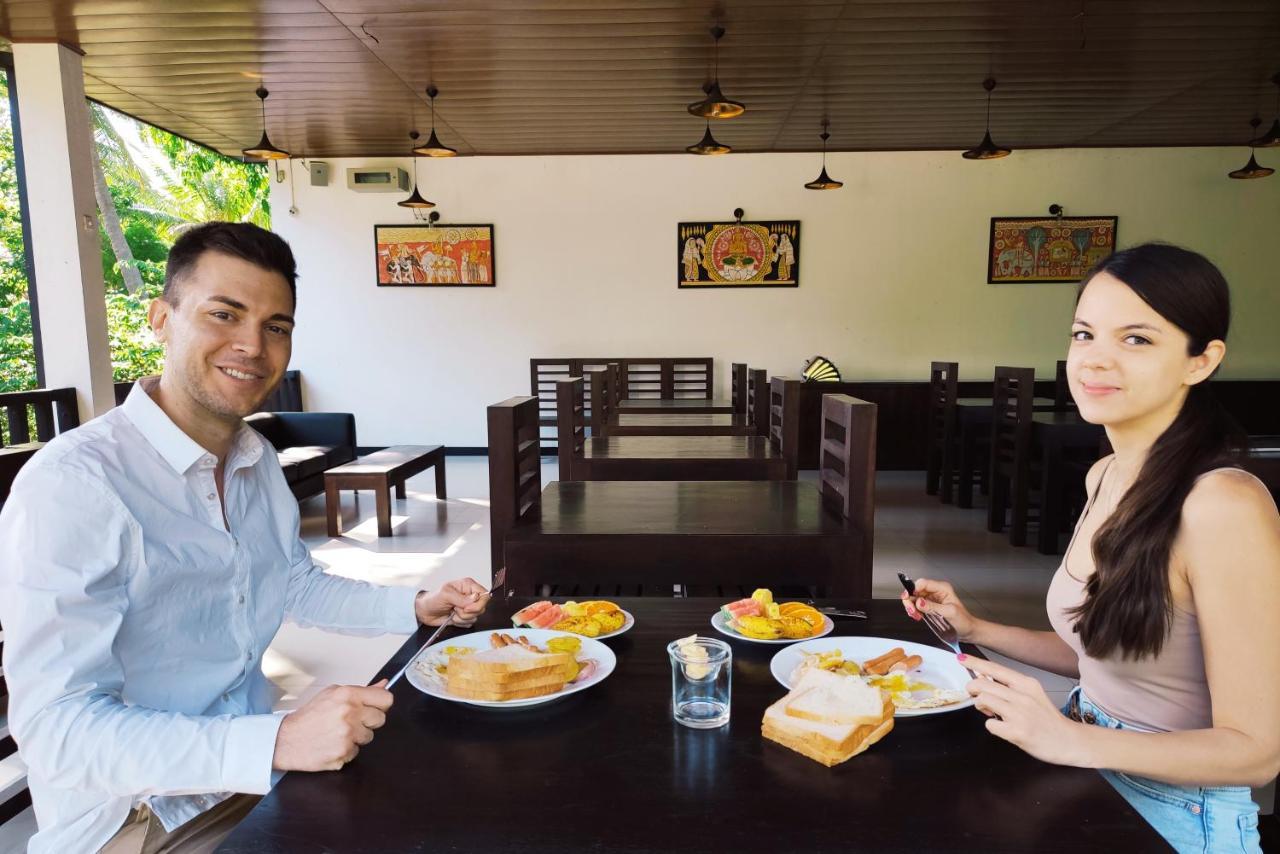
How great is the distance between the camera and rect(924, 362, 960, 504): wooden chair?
5.52 metres

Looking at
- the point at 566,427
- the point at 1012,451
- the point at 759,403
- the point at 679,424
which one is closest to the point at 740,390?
the point at 759,403

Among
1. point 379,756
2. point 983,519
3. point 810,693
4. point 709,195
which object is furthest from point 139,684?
point 709,195

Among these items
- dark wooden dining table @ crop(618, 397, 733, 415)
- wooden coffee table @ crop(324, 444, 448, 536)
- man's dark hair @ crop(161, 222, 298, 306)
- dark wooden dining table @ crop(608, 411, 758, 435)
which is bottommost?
wooden coffee table @ crop(324, 444, 448, 536)

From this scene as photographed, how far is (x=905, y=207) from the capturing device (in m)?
7.28

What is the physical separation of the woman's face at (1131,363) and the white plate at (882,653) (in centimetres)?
38

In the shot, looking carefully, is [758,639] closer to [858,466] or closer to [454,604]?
[454,604]

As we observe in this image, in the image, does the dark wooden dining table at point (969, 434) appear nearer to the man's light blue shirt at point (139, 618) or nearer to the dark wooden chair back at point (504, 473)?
the dark wooden chair back at point (504, 473)

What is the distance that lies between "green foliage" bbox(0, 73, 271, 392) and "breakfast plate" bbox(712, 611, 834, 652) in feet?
29.2

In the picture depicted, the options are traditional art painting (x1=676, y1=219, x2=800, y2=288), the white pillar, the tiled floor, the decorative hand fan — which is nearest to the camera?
the tiled floor

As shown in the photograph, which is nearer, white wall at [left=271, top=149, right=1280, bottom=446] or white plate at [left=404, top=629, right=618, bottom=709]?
white plate at [left=404, top=629, right=618, bottom=709]

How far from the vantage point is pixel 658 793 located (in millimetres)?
729

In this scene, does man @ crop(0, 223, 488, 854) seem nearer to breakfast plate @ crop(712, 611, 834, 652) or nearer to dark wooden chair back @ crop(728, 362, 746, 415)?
breakfast plate @ crop(712, 611, 834, 652)

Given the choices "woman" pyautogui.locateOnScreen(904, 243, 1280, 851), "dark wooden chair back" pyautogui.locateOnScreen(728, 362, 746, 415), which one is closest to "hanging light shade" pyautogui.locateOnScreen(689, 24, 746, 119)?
"dark wooden chair back" pyautogui.locateOnScreen(728, 362, 746, 415)

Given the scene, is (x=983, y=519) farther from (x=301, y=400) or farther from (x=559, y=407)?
(x=301, y=400)
